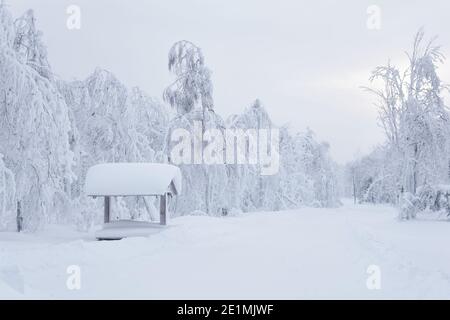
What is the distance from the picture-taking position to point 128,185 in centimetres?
1495

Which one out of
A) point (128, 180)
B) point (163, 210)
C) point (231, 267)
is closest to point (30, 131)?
point (128, 180)

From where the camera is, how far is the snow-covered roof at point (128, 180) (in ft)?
48.9

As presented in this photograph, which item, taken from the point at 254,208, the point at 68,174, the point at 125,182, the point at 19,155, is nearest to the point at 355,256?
the point at 125,182

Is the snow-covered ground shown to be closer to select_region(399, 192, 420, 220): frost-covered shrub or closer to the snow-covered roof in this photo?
the snow-covered roof

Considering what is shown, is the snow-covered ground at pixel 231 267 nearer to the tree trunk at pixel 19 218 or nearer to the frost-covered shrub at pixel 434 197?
the tree trunk at pixel 19 218

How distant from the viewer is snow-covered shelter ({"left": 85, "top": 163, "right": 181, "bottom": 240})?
14.8m

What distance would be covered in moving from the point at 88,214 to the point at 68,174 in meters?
4.80

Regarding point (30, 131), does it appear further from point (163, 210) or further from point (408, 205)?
point (408, 205)

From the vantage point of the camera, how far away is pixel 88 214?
18.6 m

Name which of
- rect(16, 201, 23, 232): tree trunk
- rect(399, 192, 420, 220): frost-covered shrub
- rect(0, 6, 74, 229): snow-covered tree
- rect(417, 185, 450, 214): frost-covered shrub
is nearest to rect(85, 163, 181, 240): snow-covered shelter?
rect(0, 6, 74, 229): snow-covered tree

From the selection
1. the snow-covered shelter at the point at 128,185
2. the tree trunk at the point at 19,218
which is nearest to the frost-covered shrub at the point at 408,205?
the snow-covered shelter at the point at 128,185

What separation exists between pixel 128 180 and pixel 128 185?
21 cm

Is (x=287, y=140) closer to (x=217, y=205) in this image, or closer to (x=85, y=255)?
(x=217, y=205)
